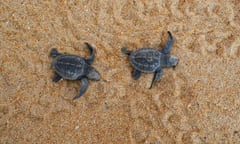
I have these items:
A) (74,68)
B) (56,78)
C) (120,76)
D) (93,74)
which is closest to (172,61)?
(120,76)

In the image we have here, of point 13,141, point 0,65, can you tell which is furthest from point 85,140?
point 0,65

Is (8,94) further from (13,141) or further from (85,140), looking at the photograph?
(85,140)

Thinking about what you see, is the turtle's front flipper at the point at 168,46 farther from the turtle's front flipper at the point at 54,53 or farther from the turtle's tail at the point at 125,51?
the turtle's front flipper at the point at 54,53

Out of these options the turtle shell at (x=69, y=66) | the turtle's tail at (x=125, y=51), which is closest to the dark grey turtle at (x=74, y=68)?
the turtle shell at (x=69, y=66)

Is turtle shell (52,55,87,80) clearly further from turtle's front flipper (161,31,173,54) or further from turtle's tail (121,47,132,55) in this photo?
turtle's front flipper (161,31,173,54)

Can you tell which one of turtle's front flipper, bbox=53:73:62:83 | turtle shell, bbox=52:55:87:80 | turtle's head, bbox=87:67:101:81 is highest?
turtle shell, bbox=52:55:87:80

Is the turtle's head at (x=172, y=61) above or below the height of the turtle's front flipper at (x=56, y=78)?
above

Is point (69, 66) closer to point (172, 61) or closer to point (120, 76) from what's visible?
point (120, 76)

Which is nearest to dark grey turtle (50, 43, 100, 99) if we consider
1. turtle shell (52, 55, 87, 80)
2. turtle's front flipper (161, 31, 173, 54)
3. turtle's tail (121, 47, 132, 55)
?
turtle shell (52, 55, 87, 80)
